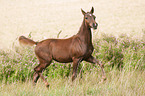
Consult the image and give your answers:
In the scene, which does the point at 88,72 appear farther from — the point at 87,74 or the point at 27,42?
the point at 27,42

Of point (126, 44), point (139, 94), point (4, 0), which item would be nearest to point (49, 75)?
point (139, 94)

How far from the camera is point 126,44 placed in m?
7.66

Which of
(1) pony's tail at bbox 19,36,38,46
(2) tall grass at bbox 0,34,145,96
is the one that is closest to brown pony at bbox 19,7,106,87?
(1) pony's tail at bbox 19,36,38,46

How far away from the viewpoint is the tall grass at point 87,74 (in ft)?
14.4

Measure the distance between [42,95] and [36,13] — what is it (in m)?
27.8

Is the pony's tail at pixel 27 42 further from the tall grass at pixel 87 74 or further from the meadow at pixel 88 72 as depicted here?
the tall grass at pixel 87 74

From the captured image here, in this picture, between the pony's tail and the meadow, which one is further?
the pony's tail

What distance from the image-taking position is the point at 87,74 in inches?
222

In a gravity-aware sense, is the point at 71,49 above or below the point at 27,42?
below

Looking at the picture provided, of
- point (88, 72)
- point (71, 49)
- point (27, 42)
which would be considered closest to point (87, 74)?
point (88, 72)

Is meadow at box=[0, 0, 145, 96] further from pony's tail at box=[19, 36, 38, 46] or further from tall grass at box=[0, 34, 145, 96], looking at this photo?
pony's tail at box=[19, 36, 38, 46]

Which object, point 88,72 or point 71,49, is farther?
point 88,72

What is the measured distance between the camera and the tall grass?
4.39 meters

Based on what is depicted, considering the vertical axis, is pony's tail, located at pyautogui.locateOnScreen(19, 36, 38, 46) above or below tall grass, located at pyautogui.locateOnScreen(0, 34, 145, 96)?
above
